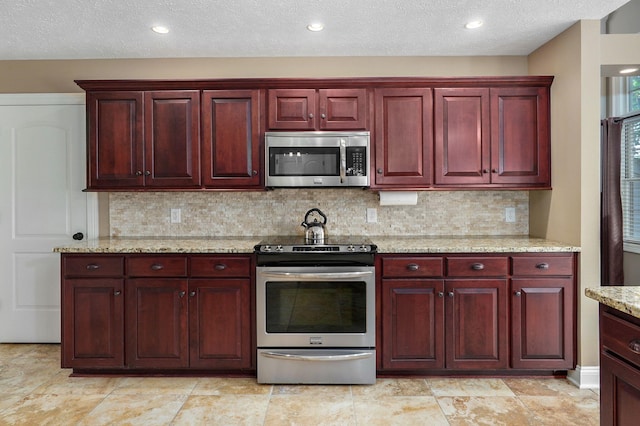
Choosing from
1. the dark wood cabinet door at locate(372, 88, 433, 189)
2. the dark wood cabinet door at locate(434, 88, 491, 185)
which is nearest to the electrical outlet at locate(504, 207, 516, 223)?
the dark wood cabinet door at locate(434, 88, 491, 185)

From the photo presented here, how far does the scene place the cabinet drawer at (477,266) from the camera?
2.86 metres

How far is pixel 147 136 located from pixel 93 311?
132 cm

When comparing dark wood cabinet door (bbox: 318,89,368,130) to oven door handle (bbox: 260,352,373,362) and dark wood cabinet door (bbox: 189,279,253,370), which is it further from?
oven door handle (bbox: 260,352,373,362)

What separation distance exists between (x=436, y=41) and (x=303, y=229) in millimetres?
1812

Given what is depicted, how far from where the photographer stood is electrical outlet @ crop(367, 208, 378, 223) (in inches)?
139

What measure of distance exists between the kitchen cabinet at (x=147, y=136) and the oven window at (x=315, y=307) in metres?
1.11

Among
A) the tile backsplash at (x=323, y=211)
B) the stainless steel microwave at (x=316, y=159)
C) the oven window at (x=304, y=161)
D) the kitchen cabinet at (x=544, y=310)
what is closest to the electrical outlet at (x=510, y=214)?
the tile backsplash at (x=323, y=211)

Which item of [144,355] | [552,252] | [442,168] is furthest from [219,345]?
[552,252]

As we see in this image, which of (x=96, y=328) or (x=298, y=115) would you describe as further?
(x=298, y=115)

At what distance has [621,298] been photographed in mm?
1453

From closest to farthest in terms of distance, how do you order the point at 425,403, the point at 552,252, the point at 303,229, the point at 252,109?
the point at 425,403 → the point at 552,252 → the point at 252,109 → the point at 303,229

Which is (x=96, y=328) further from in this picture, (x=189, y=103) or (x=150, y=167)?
(x=189, y=103)

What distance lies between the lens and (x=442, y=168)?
3191 mm

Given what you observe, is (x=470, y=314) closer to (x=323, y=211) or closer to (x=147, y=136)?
(x=323, y=211)
